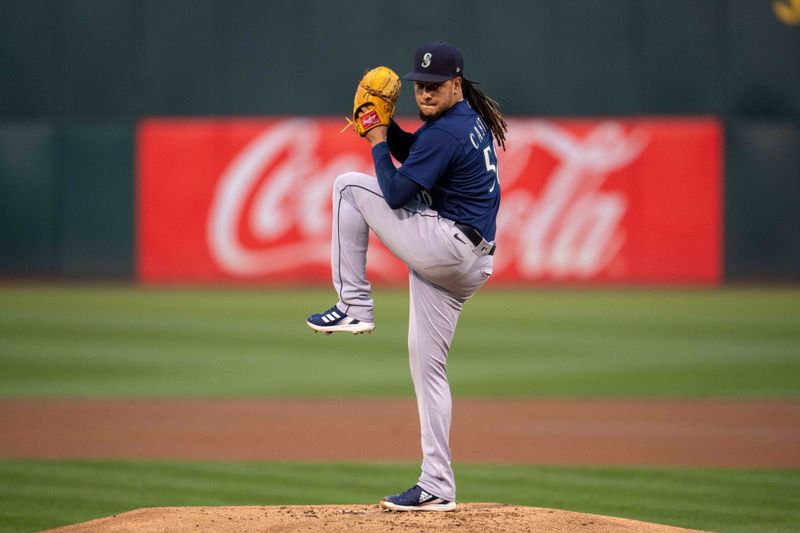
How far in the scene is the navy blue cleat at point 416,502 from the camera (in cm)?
530

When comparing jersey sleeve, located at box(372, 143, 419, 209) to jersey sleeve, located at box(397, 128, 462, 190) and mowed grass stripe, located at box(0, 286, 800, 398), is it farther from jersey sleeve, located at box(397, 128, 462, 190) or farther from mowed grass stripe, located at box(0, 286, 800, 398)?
mowed grass stripe, located at box(0, 286, 800, 398)

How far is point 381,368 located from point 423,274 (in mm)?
7443

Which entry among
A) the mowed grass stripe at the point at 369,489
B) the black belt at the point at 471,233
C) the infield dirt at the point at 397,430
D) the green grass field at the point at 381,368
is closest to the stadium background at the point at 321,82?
the green grass field at the point at 381,368

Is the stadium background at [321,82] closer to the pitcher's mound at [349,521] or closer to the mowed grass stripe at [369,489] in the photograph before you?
the mowed grass stripe at [369,489]

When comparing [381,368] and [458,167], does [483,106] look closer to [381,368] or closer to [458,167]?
[458,167]

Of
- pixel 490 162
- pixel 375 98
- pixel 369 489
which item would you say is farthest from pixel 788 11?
pixel 375 98

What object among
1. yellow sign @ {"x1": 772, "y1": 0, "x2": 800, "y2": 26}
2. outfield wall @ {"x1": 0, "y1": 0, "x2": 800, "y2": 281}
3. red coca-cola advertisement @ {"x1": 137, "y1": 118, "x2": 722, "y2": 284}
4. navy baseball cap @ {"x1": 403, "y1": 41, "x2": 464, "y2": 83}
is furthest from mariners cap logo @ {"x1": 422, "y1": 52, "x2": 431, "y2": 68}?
yellow sign @ {"x1": 772, "y1": 0, "x2": 800, "y2": 26}

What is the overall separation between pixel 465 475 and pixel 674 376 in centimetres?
492

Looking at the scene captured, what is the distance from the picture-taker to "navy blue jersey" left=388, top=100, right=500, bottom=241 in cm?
499

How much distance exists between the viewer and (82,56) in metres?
20.5

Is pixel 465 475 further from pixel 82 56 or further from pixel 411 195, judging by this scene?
pixel 82 56

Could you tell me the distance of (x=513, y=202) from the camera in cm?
1892

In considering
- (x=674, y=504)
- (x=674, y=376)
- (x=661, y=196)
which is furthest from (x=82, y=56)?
(x=674, y=504)

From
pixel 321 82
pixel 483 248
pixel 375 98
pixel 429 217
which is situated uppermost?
pixel 321 82
